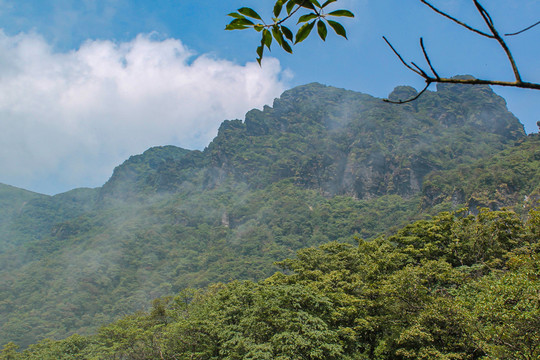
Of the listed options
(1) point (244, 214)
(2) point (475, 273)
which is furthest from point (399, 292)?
(1) point (244, 214)

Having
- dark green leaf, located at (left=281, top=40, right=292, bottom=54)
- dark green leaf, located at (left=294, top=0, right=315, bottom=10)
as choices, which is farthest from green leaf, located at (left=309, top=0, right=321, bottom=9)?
dark green leaf, located at (left=281, top=40, right=292, bottom=54)

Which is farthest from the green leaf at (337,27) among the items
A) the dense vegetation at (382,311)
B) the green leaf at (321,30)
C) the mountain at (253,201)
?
the mountain at (253,201)

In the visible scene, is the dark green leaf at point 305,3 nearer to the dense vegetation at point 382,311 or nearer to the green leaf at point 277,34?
the green leaf at point 277,34

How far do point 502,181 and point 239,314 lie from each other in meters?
57.6

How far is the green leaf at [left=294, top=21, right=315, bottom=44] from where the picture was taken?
1467 mm

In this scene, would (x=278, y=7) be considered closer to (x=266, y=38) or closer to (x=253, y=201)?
(x=266, y=38)

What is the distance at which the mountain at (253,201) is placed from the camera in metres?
68.7

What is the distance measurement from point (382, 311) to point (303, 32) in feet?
48.4

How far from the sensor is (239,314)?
52.1 feet

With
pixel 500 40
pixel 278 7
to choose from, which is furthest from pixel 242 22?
pixel 500 40

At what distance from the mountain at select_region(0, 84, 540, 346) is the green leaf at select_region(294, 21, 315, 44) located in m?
60.1

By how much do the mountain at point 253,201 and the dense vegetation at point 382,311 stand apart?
40.7m

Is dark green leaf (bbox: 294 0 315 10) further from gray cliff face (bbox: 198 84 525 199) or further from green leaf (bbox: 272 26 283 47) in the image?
gray cliff face (bbox: 198 84 525 199)

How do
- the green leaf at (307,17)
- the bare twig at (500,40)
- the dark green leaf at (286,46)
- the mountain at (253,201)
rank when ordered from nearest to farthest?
1. the bare twig at (500,40)
2. the green leaf at (307,17)
3. the dark green leaf at (286,46)
4. the mountain at (253,201)
